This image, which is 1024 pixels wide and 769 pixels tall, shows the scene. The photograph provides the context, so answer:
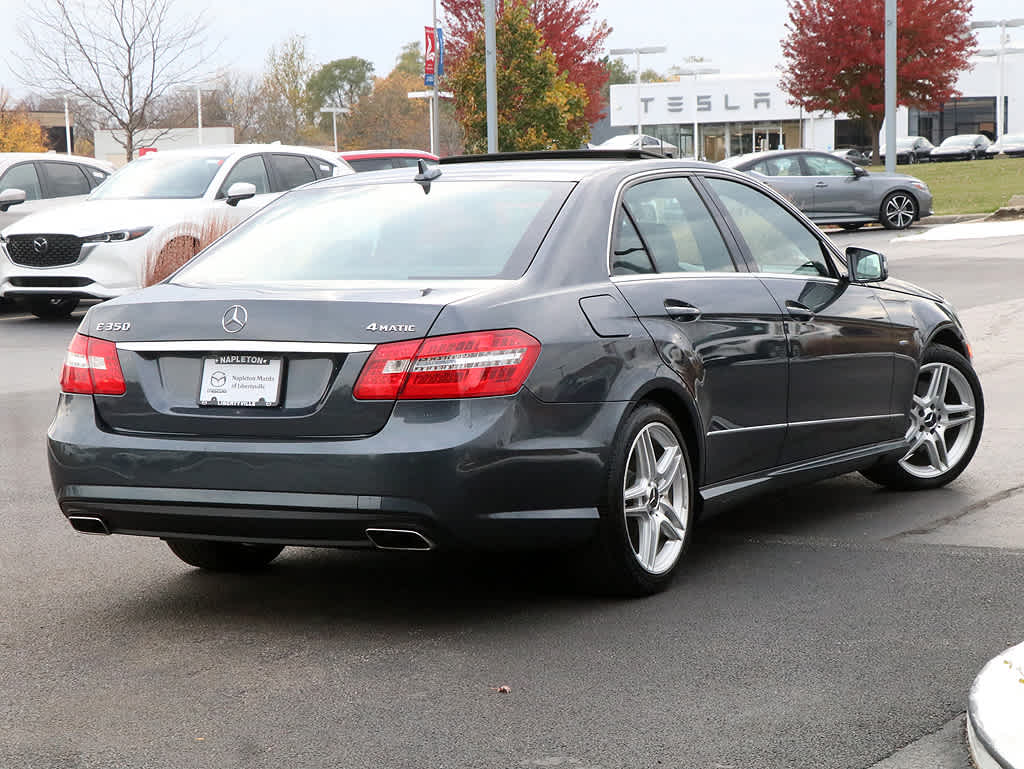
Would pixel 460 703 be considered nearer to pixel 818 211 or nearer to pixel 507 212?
pixel 507 212

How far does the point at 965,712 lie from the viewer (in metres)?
4.12

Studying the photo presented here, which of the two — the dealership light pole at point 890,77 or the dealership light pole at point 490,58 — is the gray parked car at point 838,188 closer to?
the dealership light pole at point 890,77

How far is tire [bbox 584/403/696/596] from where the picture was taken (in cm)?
516

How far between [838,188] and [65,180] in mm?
14560

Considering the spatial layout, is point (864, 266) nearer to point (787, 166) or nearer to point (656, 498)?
point (656, 498)

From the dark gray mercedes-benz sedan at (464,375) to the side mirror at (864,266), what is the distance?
448 millimetres

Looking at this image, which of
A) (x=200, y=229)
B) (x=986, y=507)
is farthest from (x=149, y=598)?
(x=200, y=229)

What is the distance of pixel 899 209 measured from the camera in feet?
94.1

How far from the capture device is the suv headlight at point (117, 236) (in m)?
→ 16.0

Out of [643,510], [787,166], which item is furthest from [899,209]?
[643,510]

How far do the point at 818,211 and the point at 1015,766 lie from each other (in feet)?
83.8

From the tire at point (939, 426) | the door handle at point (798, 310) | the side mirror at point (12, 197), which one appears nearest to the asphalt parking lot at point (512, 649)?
the tire at point (939, 426)

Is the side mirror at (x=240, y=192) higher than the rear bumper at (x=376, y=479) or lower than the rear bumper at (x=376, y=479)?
higher

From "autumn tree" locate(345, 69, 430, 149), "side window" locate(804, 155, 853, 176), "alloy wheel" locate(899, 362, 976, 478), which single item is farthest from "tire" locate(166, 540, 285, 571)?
"autumn tree" locate(345, 69, 430, 149)
